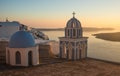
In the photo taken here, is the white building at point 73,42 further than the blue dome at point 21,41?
Yes

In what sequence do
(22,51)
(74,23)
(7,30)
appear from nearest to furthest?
(22,51)
(74,23)
(7,30)

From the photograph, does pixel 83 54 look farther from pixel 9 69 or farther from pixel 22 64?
pixel 9 69

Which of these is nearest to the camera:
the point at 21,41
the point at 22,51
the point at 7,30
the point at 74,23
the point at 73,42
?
the point at 22,51

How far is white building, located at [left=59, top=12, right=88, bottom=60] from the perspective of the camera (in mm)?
21656

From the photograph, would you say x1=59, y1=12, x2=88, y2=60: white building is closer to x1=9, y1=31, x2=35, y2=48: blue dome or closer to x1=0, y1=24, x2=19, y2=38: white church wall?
x1=9, y1=31, x2=35, y2=48: blue dome

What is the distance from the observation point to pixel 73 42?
70.7 feet

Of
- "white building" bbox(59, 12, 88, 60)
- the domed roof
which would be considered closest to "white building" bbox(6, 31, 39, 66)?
"white building" bbox(59, 12, 88, 60)

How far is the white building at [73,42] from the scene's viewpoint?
2166 cm

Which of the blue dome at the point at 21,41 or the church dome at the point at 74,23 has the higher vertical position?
the church dome at the point at 74,23

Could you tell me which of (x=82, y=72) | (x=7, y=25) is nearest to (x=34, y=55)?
(x=82, y=72)

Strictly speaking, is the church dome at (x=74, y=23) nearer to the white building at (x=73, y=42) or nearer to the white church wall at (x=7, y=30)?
the white building at (x=73, y=42)

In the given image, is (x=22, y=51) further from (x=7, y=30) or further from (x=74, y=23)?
(x=7, y=30)

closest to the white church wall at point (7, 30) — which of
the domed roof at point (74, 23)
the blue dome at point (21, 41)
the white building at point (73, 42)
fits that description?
the white building at point (73, 42)

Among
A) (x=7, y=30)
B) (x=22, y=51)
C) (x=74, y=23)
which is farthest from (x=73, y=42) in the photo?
(x=7, y=30)
